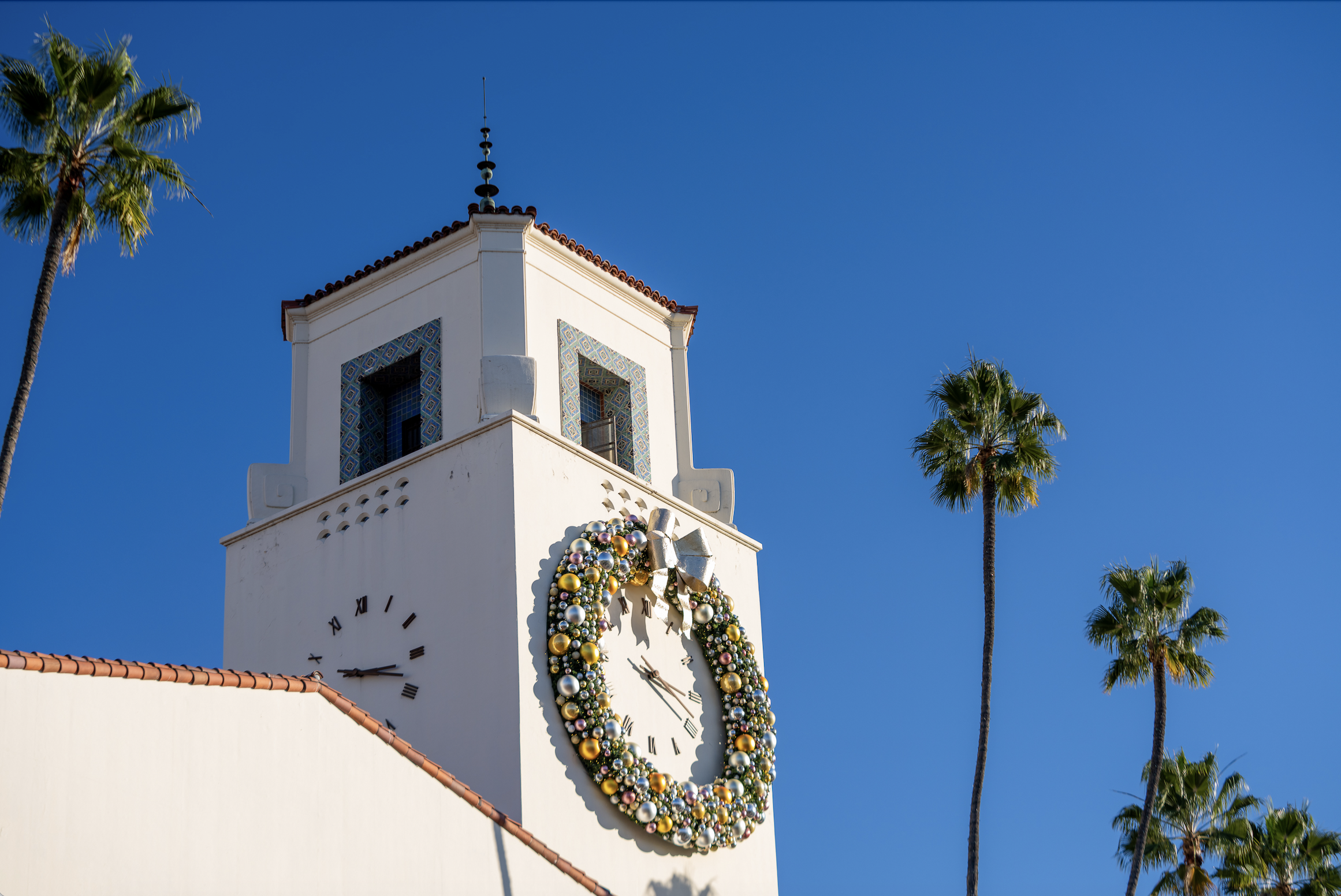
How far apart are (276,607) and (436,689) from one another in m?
3.00

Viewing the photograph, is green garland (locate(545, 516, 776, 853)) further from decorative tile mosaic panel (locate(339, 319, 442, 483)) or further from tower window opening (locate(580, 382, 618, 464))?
decorative tile mosaic panel (locate(339, 319, 442, 483))

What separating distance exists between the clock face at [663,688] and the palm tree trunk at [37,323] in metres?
6.90

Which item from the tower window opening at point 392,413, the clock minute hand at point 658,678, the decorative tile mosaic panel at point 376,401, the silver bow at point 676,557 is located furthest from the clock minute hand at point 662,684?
the tower window opening at point 392,413

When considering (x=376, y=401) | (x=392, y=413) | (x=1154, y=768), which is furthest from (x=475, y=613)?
(x=1154, y=768)

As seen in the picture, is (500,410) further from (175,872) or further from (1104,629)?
(1104,629)

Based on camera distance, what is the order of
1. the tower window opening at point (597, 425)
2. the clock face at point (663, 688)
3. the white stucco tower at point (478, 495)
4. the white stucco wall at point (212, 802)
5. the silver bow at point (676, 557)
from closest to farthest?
1. the white stucco wall at point (212, 802)
2. the white stucco tower at point (478, 495)
3. the clock face at point (663, 688)
4. the silver bow at point (676, 557)
5. the tower window opening at point (597, 425)

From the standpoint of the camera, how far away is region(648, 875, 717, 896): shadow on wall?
19047mm

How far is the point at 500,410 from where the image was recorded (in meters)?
20.2

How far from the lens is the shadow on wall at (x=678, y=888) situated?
19.0m

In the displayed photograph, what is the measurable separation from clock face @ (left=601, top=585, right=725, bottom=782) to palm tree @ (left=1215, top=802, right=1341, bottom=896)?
45.9ft

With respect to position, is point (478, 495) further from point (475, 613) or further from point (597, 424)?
point (597, 424)

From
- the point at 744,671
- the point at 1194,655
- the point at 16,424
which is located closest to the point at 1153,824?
the point at 1194,655

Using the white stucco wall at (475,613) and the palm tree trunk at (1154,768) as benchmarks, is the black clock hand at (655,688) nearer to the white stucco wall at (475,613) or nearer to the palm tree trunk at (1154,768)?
the white stucco wall at (475,613)

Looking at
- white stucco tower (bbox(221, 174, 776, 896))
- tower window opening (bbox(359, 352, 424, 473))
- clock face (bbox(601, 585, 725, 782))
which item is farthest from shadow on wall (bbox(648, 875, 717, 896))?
tower window opening (bbox(359, 352, 424, 473))
